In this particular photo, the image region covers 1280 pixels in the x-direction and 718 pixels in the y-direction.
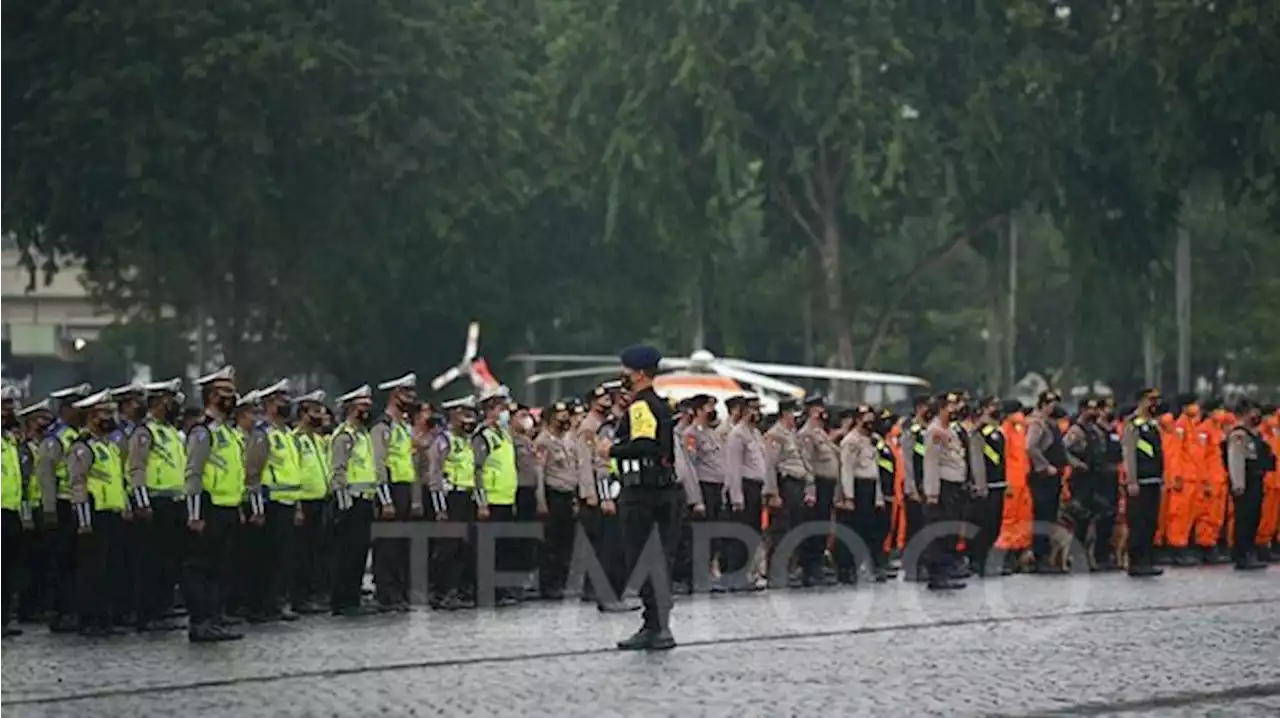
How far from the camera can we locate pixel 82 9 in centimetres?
4172

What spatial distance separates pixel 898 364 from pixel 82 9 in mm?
45323

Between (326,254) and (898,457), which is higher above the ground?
(326,254)

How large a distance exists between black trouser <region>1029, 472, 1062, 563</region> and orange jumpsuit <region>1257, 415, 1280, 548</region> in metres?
2.91

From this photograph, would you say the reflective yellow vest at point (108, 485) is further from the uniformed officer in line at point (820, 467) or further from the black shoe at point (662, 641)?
the uniformed officer in line at point (820, 467)

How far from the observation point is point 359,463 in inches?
886

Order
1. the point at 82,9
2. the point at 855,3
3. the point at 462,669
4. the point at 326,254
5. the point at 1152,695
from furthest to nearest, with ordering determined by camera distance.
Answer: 1. the point at 855,3
2. the point at 326,254
3. the point at 82,9
4. the point at 462,669
5. the point at 1152,695

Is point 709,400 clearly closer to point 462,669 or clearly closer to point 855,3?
point 462,669

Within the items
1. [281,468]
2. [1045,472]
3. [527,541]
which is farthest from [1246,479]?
[281,468]

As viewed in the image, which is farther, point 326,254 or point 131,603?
point 326,254

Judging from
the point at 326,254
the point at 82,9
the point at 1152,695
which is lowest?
the point at 1152,695

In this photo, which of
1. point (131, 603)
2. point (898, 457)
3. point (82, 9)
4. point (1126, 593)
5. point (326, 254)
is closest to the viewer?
point (131, 603)

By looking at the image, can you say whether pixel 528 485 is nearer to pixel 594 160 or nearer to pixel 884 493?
pixel 884 493

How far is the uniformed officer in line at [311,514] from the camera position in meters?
22.1

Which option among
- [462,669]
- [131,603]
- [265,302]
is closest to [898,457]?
[131,603]
